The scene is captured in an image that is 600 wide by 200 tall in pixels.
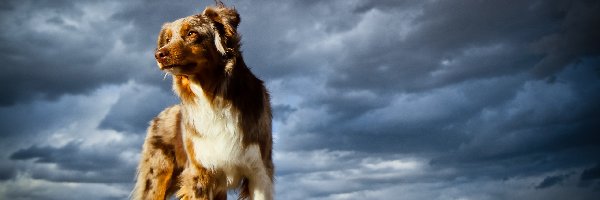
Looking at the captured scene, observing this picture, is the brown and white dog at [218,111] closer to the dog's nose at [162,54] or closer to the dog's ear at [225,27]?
the dog's ear at [225,27]

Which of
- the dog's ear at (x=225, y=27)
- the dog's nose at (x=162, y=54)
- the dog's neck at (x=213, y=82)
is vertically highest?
the dog's ear at (x=225, y=27)

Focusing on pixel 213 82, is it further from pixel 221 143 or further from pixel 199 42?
pixel 221 143

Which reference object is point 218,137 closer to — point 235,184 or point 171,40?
point 235,184

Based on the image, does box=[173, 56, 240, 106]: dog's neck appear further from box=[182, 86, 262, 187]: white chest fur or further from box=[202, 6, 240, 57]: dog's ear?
box=[202, 6, 240, 57]: dog's ear

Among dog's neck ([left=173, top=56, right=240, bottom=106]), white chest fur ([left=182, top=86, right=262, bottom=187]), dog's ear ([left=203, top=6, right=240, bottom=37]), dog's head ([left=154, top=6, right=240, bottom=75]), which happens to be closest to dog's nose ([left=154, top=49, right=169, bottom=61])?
dog's head ([left=154, top=6, right=240, bottom=75])

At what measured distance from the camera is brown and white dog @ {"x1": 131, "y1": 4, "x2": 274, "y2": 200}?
9.59 meters

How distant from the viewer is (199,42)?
9.54 metres

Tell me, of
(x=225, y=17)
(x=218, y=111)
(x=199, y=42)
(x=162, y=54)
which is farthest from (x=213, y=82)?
(x=225, y=17)

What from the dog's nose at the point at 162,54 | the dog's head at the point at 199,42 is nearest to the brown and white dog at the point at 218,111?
the dog's head at the point at 199,42

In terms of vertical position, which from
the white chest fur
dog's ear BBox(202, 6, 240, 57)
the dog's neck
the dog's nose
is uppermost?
dog's ear BBox(202, 6, 240, 57)

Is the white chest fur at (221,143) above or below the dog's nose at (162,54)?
below

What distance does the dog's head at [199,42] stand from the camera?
920 cm

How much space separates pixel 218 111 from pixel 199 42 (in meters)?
1.11

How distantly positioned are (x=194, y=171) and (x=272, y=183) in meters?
1.26
